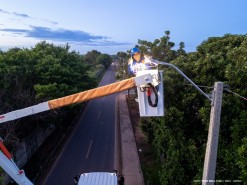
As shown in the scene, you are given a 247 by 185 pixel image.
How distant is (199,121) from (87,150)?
43.0 ft

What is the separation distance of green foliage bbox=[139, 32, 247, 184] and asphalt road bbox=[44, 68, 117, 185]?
7.44 m

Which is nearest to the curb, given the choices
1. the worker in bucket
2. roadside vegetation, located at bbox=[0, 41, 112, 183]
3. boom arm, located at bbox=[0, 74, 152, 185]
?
roadside vegetation, located at bbox=[0, 41, 112, 183]

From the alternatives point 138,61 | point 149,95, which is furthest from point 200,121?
point 138,61

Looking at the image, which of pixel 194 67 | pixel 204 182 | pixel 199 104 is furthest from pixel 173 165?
pixel 204 182

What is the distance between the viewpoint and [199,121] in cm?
1442

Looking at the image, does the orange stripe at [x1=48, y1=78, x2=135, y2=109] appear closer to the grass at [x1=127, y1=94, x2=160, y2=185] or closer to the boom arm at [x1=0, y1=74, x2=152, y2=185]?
the boom arm at [x1=0, y1=74, x2=152, y2=185]

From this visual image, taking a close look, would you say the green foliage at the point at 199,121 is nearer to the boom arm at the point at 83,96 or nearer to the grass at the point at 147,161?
the grass at the point at 147,161

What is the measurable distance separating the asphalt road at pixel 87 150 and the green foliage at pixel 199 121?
7435 millimetres

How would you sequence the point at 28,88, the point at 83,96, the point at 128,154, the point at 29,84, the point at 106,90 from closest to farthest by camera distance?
1. the point at 106,90
2. the point at 83,96
3. the point at 28,88
4. the point at 128,154
5. the point at 29,84

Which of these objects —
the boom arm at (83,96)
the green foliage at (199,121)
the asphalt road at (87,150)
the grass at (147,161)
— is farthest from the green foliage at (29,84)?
the green foliage at (199,121)

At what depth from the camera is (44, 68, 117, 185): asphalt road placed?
66.9 ft

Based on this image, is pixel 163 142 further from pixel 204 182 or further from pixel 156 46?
pixel 156 46

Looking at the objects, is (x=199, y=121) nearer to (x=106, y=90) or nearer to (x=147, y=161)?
(x=106, y=90)

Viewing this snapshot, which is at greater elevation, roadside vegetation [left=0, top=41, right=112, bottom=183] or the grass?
roadside vegetation [left=0, top=41, right=112, bottom=183]
